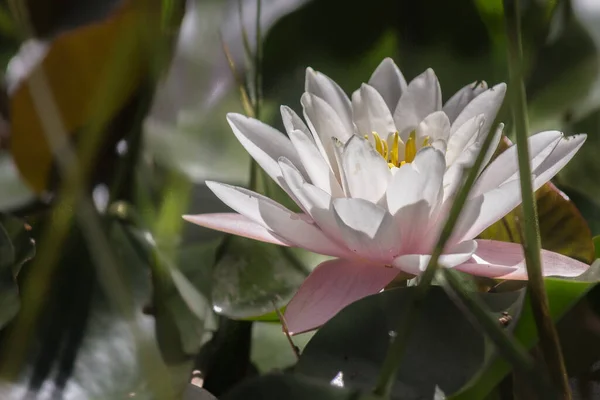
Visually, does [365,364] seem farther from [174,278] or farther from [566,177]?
[566,177]

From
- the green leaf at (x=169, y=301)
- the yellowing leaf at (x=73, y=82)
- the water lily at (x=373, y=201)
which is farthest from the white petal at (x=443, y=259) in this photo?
the yellowing leaf at (x=73, y=82)

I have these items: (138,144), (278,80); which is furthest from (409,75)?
(138,144)

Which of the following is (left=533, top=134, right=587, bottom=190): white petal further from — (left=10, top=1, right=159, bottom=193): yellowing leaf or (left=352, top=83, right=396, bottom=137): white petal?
(left=10, top=1, right=159, bottom=193): yellowing leaf

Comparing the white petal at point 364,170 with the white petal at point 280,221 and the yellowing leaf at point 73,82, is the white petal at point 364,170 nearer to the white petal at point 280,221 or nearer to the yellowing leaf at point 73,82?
the white petal at point 280,221

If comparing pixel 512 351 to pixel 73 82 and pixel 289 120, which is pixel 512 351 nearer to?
pixel 289 120

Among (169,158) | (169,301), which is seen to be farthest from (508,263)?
(169,158)
